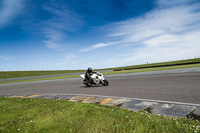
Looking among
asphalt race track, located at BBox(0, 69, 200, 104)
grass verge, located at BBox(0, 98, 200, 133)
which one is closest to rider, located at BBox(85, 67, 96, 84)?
asphalt race track, located at BBox(0, 69, 200, 104)

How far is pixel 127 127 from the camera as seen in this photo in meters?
3.34

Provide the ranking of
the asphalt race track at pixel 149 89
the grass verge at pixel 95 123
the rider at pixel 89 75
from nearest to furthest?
the grass verge at pixel 95 123
the asphalt race track at pixel 149 89
the rider at pixel 89 75

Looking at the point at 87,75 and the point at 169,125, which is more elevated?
the point at 87,75

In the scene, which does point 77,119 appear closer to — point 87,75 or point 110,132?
point 110,132

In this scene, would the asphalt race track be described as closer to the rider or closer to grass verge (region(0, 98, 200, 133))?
the rider

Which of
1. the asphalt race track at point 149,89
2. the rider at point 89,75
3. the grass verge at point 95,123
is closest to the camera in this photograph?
the grass verge at point 95,123

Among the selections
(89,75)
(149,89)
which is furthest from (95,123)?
(89,75)

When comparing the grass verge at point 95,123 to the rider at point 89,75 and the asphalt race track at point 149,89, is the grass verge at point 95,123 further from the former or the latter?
the rider at point 89,75

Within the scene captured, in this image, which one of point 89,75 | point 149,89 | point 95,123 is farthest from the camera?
point 89,75

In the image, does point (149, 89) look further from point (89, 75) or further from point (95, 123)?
point (95, 123)

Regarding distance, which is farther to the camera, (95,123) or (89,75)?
(89,75)

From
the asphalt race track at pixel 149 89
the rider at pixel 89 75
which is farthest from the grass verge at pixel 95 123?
the rider at pixel 89 75

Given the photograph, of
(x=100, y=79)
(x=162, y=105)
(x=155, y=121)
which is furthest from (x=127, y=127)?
(x=100, y=79)

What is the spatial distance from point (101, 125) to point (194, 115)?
248 centimetres
